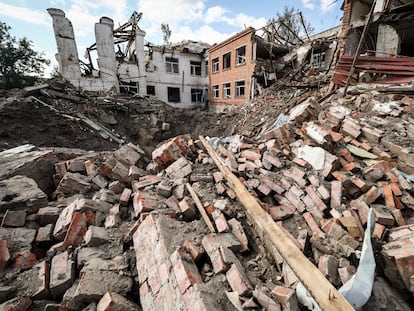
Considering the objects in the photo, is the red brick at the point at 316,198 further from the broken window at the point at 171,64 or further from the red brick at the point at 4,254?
the broken window at the point at 171,64

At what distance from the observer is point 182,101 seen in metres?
18.6

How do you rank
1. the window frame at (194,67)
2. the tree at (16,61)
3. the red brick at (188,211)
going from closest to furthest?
the red brick at (188,211) < the tree at (16,61) < the window frame at (194,67)

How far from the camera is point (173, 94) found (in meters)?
18.4

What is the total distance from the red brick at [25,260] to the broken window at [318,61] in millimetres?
14425

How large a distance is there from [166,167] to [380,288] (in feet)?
11.0

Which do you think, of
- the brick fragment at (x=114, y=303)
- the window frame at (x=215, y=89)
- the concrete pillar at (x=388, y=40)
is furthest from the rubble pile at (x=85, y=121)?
the brick fragment at (x=114, y=303)

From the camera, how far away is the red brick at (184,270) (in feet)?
5.39

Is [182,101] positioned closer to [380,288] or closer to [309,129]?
[309,129]

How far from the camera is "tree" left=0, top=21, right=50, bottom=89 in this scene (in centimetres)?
1056

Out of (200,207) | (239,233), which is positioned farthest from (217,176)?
(239,233)

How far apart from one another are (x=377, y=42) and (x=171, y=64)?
46.7 ft

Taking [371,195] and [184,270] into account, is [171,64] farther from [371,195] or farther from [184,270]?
[184,270]

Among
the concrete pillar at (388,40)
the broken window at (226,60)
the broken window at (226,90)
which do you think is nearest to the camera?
the concrete pillar at (388,40)

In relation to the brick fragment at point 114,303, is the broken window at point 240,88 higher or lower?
higher
